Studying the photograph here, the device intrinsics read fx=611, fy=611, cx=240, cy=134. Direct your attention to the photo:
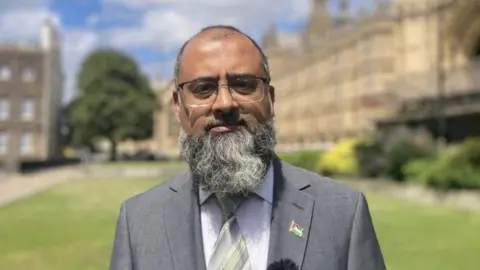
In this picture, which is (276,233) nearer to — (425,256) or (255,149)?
(255,149)

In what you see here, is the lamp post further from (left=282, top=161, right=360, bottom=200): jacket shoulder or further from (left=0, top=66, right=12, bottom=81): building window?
(left=0, top=66, right=12, bottom=81): building window

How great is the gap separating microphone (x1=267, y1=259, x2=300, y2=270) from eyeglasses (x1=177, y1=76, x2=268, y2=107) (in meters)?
0.59

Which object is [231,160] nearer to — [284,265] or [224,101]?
[224,101]

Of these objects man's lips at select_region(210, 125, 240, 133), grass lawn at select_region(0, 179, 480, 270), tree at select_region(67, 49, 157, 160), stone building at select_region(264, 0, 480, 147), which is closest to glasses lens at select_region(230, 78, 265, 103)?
man's lips at select_region(210, 125, 240, 133)

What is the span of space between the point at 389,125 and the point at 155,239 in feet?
130

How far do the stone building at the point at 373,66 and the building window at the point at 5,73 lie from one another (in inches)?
562

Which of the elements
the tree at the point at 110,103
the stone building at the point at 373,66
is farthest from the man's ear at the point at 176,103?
the tree at the point at 110,103

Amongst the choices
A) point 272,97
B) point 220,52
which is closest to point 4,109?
point 272,97

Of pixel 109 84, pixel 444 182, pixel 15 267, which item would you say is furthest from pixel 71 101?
pixel 15 267

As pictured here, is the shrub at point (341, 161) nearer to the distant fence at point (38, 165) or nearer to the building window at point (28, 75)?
the distant fence at point (38, 165)

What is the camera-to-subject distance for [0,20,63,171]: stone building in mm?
54000

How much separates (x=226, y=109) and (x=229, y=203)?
362 mm

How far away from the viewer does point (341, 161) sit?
30453mm

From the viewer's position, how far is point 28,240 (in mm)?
12430
